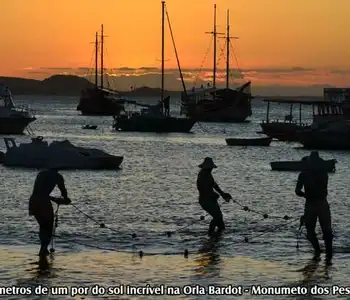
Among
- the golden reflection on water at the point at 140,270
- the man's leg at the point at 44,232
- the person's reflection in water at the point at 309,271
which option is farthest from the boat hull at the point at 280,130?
the man's leg at the point at 44,232

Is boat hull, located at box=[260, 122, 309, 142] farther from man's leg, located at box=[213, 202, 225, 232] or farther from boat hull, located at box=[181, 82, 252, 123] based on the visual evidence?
man's leg, located at box=[213, 202, 225, 232]

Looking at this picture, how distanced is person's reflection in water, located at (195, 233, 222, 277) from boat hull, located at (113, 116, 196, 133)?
8115 cm

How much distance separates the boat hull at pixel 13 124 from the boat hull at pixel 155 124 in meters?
17.2

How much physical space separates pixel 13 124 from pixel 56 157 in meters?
41.9

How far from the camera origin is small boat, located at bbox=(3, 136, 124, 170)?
47344 millimetres

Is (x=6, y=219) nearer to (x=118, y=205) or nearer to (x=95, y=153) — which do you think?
(x=118, y=205)

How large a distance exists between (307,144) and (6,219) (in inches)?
2085

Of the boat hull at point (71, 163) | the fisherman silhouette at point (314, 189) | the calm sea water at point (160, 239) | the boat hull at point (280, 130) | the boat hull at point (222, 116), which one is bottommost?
the boat hull at point (222, 116)

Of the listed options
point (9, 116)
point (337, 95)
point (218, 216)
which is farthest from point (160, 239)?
point (337, 95)

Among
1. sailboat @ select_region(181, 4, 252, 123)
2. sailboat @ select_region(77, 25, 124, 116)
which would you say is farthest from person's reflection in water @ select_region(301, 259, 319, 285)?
sailboat @ select_region(77, 25, 124, 116)

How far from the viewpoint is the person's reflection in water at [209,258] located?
17.6m

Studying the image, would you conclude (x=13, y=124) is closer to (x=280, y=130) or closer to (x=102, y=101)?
(x=280, y=130)

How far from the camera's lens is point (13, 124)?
290 ft

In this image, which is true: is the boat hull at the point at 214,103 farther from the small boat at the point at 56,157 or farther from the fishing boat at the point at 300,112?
the small boat at the point at 56,157
